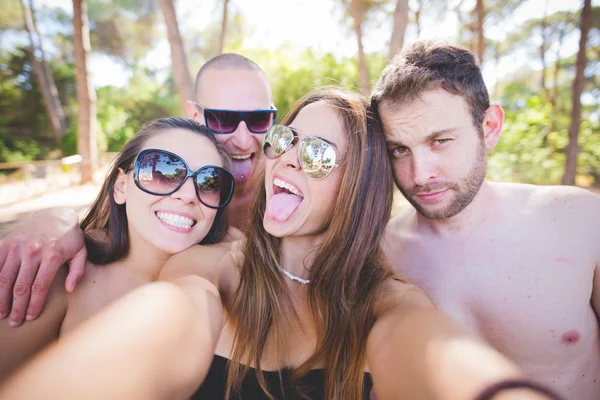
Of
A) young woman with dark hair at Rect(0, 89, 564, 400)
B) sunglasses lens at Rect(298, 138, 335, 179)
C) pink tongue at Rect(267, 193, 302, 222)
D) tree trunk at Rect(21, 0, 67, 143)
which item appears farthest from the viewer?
tree trunk at Rect(21, 0, 67, 143)

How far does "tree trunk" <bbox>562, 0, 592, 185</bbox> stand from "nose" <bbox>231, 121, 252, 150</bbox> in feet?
35.0

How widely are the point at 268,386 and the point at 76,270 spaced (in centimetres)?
115

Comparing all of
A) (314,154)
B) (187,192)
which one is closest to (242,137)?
(187,192)

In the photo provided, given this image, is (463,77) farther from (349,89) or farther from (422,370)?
(422,370)

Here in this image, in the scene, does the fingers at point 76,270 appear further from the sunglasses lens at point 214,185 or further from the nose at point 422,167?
the nose at point 422,167

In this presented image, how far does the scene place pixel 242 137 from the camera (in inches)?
113

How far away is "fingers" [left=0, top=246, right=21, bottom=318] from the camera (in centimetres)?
155

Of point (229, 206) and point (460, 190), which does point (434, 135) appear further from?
point (229, 206)

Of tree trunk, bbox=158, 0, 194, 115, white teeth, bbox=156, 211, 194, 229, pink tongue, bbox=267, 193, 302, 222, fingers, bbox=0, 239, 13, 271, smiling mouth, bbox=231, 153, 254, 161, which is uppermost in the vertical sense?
tree trunk, bbox=158, 0, 194, 115

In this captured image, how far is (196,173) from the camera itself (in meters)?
1.93

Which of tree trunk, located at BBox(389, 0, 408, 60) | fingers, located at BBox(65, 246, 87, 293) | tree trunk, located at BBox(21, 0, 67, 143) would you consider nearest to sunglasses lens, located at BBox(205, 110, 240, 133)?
fingers, located at BBox(65, 246, 87, 293)

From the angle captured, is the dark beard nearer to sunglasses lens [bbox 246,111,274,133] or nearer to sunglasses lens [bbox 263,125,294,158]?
sunglasses lens [bbox 263,125,294,158]

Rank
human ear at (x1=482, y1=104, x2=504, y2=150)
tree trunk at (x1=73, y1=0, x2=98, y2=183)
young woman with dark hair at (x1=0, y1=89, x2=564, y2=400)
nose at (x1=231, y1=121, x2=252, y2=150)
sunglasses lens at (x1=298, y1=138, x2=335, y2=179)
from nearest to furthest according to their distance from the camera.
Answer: young woman with dark hair at (x1=0, y1=89, x2=564, y2=400) → sunglasses lens at (x1=298, y1=138, x2=335, y2=179) → human ear at (x1=482, y1=104, x2=504, y2=150) → nose at (x1=231, y1=121, x2=252, y2=150) → tree trunk at (x1=73, y1=0, x2=98, y2=183)

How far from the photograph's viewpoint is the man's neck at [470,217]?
7.07 feet
